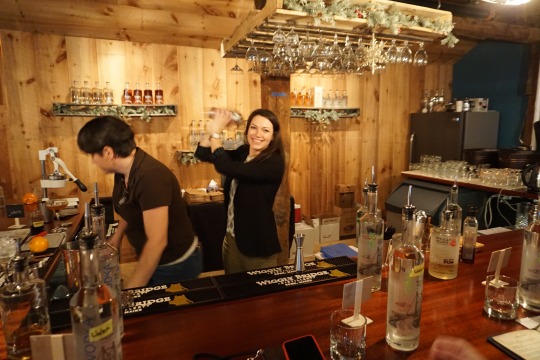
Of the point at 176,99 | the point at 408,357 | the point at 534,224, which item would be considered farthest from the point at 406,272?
the point at 176,99

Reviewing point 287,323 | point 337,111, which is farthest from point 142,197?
point 337,111

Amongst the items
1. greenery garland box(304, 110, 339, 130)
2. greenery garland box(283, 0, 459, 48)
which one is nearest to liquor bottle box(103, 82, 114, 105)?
greenery garland box(304, 110, 339, 130)

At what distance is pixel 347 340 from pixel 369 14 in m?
Answer: 2.00

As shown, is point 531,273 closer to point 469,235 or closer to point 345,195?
point 469,235

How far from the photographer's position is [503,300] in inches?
39.9

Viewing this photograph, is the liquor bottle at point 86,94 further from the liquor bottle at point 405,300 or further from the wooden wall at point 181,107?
the liquor bottle at point 405,300

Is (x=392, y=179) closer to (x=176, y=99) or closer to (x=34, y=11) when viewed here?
(x=176, y=99)

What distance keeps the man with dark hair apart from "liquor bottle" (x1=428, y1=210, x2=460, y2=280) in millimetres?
1118

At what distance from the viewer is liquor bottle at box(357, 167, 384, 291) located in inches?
44.9

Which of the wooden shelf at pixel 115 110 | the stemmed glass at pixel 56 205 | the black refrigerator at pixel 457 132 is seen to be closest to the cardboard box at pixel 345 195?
the black refrigerator at pixel 457 132

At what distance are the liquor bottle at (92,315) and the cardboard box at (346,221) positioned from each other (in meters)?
4.51

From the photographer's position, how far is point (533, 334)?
0.93 meters

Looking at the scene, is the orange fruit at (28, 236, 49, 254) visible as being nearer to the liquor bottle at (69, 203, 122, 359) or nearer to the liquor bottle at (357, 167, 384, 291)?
the liquor bottle at (69, 203, 122, 359)

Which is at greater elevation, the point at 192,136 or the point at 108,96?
the point at 108,96
